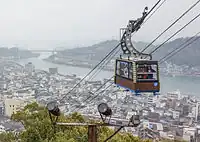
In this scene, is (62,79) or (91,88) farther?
(62,79)

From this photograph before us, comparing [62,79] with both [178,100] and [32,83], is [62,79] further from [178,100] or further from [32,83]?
[178,100]

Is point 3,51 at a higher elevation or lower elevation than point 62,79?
higher

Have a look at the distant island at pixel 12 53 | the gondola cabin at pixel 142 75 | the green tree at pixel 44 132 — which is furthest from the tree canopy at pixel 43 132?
the distant island at pixel 12 53

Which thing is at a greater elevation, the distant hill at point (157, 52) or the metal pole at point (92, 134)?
the distant hill at point (157, 52)

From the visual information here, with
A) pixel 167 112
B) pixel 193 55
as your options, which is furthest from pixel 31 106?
pixel 193 55

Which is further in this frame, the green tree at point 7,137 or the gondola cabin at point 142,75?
the green tree at point 7,137

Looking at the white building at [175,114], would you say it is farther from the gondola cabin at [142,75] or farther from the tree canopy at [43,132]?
the gondola cabin at [142,75]

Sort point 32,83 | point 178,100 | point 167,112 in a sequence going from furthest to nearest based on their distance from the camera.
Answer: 1. point 32,83
2. point 178,100
3. point 167,112

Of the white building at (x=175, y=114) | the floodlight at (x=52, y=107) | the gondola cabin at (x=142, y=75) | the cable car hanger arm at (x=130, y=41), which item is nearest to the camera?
the floodlight at (x=52, y=107)

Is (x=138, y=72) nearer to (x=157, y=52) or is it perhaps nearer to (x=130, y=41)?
(x=130, y=41)
